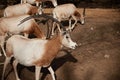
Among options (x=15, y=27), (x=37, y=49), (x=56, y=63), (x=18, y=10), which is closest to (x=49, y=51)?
(x=37, y=49)

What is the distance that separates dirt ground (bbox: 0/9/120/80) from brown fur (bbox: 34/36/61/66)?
1.30m

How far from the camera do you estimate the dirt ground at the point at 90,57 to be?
32.8ft

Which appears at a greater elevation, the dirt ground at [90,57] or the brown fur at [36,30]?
the brown fur at [36,30]

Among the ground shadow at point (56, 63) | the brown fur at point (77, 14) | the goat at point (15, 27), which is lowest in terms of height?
the ground shadow at point (56, 63)

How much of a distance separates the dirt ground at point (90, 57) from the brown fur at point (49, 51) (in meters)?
1.30

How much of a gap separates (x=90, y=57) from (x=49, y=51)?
2.88 m

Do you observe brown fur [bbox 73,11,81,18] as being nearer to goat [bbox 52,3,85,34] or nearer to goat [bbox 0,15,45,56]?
goat [bbox 52,3,85,34]

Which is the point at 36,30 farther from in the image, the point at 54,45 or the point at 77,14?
the point at 77,14

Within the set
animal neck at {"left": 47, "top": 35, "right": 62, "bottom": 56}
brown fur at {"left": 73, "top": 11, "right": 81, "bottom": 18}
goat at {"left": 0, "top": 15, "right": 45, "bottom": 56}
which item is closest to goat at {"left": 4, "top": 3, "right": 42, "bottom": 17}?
goat at {"left": 0, "top": 15, "right": 45, "bottom": 56}

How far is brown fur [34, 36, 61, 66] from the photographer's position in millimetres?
8636

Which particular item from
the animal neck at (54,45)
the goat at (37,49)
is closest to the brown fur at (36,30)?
the goat at (37,49)

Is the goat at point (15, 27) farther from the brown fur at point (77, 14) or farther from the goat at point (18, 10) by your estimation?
the brown fur at point (77, 14)

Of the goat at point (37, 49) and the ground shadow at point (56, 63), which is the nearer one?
the goat at point (37, 49)

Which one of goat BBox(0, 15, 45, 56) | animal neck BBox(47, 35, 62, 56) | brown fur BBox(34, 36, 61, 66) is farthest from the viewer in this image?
goat BBox(0, 15, 45, 56)
